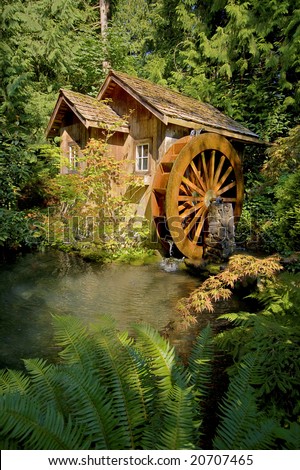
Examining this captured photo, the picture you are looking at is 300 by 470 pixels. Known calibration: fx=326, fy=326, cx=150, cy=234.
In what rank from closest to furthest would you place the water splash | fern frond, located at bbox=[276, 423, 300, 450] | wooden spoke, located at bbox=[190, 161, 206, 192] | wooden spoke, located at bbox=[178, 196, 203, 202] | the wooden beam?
1. fern frond, located at bbox=[276, 423, 300, 450]
2. the water splash
3. the wooden beam
4. wooden spoke, located at bbox=[178, 196, 203, 202]
5. wooden spoke, located at bbox=[190, 161, 206, 192]

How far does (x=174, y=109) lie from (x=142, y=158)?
156 cm

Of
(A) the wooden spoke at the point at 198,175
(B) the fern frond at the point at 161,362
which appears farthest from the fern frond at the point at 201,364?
(A) the wooden spoke at the point at 198,175

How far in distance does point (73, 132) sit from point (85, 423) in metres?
9.73

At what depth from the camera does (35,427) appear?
136 cm

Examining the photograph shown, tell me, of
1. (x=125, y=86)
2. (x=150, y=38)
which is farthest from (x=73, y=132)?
(x=150, y=38)

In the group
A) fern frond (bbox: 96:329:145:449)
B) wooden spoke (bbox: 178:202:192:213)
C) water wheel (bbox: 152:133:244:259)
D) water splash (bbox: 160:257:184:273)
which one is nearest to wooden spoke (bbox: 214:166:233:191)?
water wheel (bbox: 152:133:244:259)

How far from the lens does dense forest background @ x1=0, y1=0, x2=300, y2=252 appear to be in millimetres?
8914

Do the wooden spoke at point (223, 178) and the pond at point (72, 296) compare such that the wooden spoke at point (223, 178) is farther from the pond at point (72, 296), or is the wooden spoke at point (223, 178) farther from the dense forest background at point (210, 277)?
the pond at point (72, 296)

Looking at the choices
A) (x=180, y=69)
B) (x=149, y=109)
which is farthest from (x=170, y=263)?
(x=180, y=69)

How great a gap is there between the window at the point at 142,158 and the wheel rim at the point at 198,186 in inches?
42.7

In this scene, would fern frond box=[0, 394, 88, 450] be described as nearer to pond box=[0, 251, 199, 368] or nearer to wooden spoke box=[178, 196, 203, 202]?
pond box=[0, 251, 199, 368]

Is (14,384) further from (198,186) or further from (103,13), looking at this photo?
(103,13)

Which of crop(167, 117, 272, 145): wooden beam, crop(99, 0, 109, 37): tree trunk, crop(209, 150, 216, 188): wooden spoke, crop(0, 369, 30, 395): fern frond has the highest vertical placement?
crop(99, 0, 109, 37): tree trunk

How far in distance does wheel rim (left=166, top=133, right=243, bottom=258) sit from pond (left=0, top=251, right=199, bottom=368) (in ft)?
3.48
